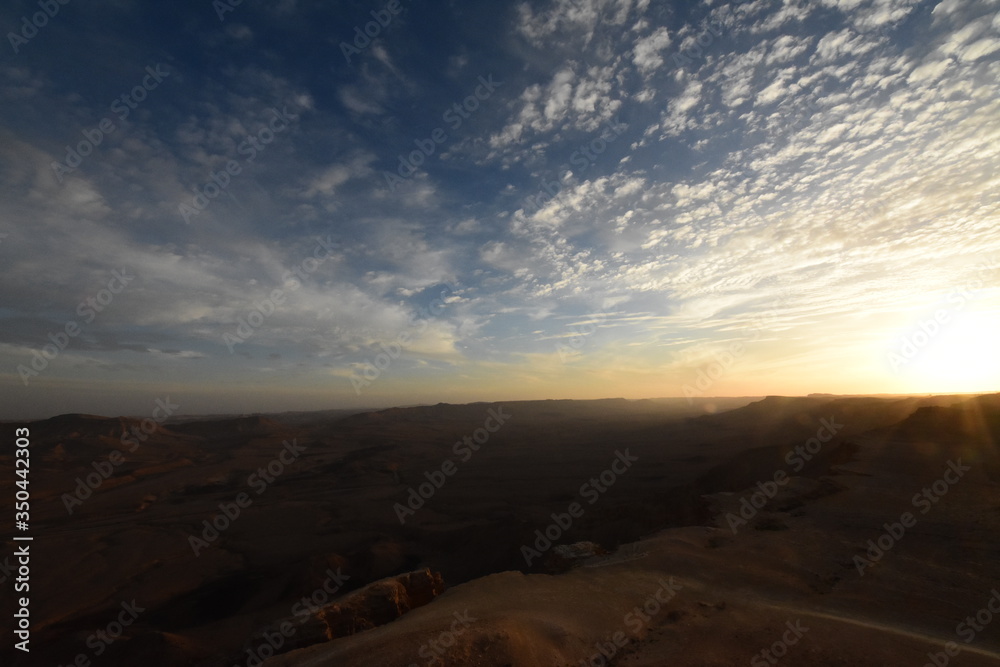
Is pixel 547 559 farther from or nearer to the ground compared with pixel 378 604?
nearer to the ground

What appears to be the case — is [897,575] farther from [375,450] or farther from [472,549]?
[375,450]

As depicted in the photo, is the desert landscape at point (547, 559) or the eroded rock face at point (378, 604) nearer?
the desert landscape at point (547, 559)

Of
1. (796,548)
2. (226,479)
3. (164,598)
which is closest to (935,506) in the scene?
(796,548)

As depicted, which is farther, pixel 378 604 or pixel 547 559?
pixel 547 559

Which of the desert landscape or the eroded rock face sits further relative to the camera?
the eroded rock face
